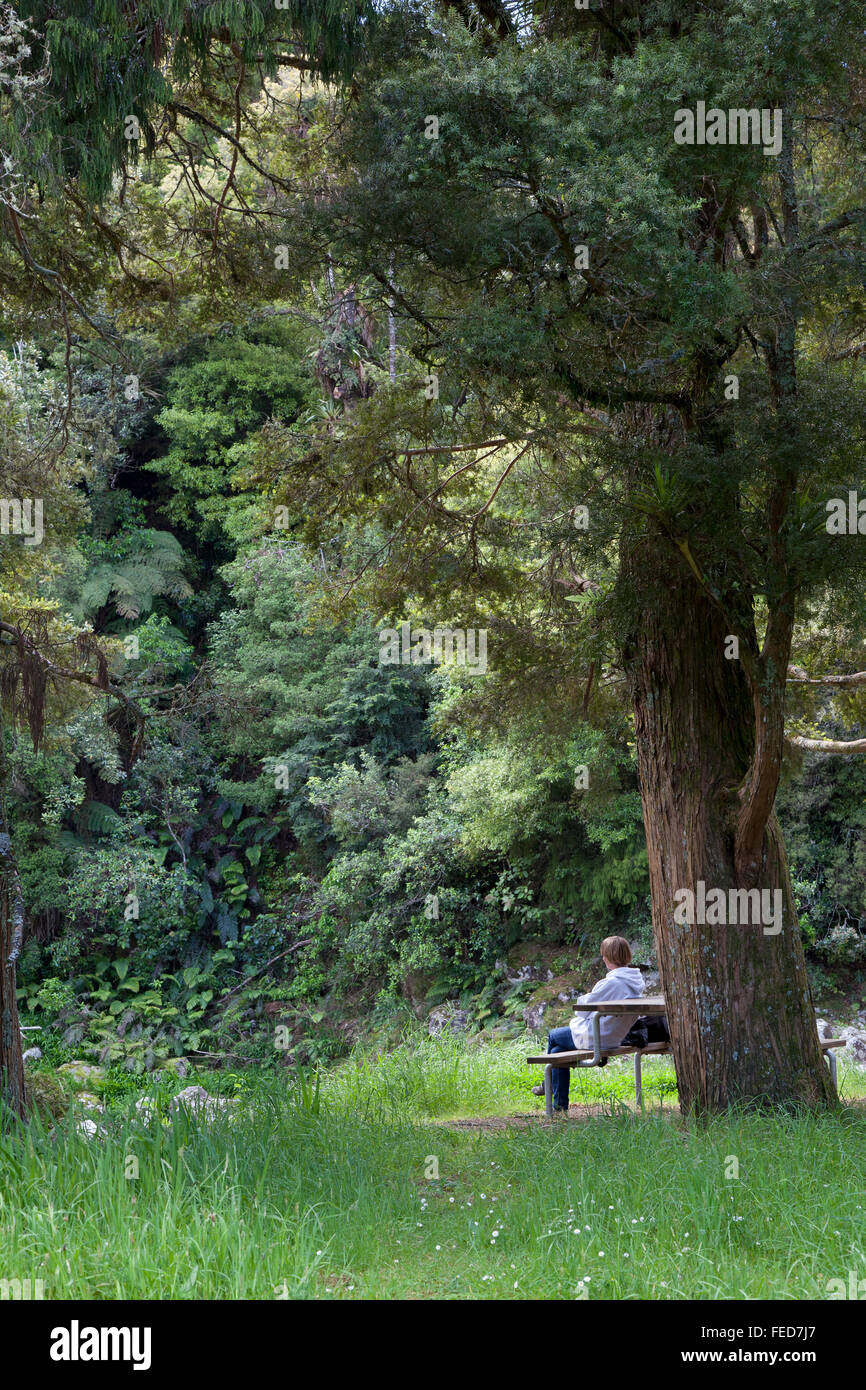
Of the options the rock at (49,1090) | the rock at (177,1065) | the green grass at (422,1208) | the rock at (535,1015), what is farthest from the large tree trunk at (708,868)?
the rock at (177,1065)

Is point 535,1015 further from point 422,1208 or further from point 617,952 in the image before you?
point 422,1208

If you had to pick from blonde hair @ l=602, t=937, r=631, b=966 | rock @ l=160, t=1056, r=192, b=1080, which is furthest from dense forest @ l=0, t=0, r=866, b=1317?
rock @ l=160, t=1056, r=192, b=1080

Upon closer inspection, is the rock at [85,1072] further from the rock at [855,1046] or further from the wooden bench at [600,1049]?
the wooden bench at [600,1049]

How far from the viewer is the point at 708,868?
21.8ft

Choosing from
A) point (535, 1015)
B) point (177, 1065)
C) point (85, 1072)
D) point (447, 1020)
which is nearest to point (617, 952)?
point (535, 1015)

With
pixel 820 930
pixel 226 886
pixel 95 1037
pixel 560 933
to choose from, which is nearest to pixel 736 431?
pixel 820 930

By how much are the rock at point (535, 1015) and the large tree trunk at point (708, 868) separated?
9.34m

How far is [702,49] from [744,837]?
3965 mm

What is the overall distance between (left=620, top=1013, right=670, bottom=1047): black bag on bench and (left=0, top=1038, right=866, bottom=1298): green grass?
5.27ft

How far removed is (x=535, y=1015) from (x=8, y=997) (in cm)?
1126

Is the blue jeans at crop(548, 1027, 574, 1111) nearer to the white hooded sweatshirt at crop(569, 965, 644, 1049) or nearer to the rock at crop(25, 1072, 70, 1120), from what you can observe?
the white hooded sweatshirt at crop(569, 965, 644, 1049)

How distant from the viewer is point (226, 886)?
22312 millimetres

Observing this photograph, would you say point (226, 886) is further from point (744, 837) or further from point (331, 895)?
point (744, 837)

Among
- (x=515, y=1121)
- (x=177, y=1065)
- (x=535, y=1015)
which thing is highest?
(x=515, y=1121)
